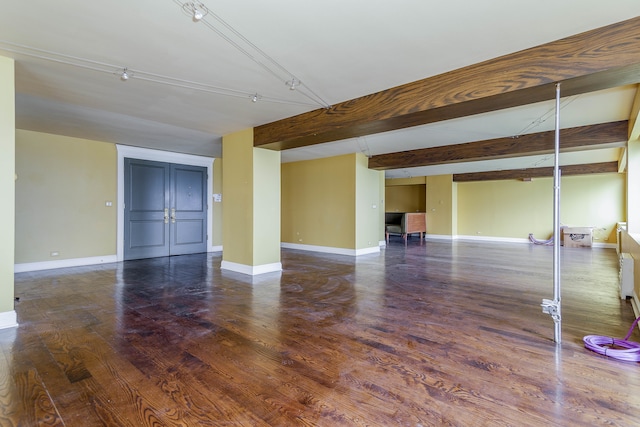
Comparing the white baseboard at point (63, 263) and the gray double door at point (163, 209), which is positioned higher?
the gray double door at point (163, 209)

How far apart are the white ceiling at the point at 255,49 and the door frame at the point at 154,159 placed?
1.99m

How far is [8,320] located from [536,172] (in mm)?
12086

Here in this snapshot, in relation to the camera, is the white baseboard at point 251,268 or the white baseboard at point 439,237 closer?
the white baseboard at point 251,268

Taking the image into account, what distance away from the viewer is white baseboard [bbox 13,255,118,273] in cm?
529

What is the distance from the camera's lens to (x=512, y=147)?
5816 mm

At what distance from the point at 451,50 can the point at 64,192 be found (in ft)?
22.3

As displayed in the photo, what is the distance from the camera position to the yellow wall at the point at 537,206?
9594mm

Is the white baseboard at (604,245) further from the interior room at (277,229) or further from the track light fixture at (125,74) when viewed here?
the track light fixture at (125,74)

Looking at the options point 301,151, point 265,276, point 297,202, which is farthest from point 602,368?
point 297,202

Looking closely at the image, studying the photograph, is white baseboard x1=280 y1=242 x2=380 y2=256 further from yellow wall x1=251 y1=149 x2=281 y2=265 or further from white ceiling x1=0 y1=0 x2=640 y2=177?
white ceiling x1=0 y1=0 x2=640 y2=177

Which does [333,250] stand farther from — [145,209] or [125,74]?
[125,74]

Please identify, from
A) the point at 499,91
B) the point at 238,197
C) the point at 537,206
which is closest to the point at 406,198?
the point at 537,206

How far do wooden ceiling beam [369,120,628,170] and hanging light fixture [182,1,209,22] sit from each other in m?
5.82

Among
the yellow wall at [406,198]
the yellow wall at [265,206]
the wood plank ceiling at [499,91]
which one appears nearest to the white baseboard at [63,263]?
the yellow wall at [265,206]
